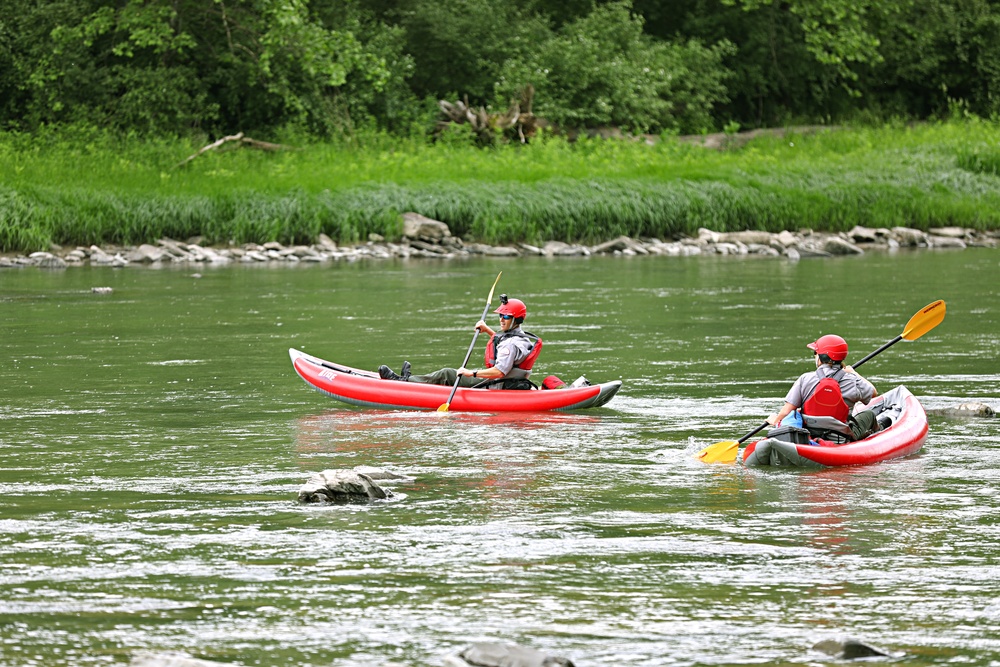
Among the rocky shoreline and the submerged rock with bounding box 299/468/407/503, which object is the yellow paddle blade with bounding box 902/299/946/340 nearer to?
the submerged rock with bounding box 299/468/407/503

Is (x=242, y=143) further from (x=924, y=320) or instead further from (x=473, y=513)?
(x=473, y=513)

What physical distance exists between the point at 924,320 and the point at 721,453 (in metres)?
3.14

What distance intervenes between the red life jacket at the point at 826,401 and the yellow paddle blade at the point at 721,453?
603 millimetres

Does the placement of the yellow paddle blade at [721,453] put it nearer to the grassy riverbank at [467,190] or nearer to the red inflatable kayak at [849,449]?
the red inflatable kayak at [849,449]

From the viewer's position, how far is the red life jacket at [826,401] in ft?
33.2

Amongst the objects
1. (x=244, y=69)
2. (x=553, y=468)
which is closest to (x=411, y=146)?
(x=244, y=69)

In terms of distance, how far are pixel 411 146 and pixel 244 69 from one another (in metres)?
4.13

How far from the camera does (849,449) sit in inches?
390

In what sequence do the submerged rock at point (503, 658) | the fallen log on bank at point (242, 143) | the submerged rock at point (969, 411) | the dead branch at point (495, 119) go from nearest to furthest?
the submerged rock at point (503, 658), the submerged rock at point (969, 411), the fallen log on bank at point (242, 143), the dead branch at point (495, 119)

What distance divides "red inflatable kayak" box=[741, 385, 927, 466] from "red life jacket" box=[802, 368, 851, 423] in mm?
233

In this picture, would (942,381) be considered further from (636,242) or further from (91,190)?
(91,190)

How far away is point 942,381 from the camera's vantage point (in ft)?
45.2

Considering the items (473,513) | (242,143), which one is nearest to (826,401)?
(473,513)

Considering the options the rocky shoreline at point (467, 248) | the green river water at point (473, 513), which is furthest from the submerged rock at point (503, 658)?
the rocky shoreline at point (467, 248)
